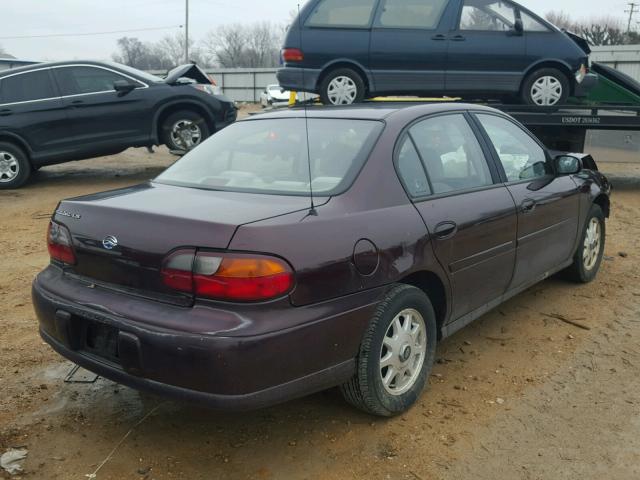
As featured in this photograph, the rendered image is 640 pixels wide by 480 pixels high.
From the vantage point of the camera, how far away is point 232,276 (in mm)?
2355

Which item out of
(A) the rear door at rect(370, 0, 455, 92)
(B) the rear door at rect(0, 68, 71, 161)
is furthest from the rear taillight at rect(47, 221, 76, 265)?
(B) the rear door at rect(0, 68, 71, 161)

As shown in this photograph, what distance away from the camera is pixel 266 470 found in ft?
8.65

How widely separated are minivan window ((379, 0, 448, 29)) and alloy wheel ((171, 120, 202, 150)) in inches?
130

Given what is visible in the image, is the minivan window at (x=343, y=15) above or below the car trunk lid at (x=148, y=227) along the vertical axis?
above

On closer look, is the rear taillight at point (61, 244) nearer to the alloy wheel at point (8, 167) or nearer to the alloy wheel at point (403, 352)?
the alloy wheel at point (403, 352)

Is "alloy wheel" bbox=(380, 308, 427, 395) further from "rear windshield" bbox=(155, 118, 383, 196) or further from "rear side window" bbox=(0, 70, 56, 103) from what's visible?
"rear side window" bbox=(0, 70, 56, 103)

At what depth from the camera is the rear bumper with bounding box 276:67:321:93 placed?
8.41m

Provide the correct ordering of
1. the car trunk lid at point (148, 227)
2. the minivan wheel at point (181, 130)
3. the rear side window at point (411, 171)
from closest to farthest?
1. the car trunk lid at point (148, 227)
2. the rear side window at point (411, 171)
3. the minivan wheel at point (181, 130)

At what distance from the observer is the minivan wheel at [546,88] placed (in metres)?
8.52

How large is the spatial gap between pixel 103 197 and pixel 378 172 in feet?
4.41

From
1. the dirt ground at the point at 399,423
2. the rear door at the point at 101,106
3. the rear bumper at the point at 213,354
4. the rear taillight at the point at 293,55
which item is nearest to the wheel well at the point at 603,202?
the dirt ground at the point at 399,423

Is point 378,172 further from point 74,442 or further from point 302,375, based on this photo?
point 74,442

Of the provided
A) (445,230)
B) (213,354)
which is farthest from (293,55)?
(213,354)

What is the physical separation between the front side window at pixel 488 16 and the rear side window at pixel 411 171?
585 centimetres
